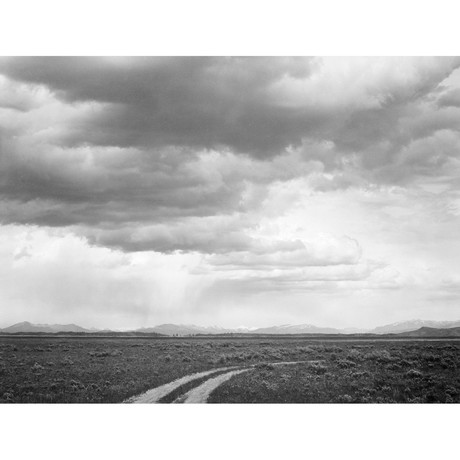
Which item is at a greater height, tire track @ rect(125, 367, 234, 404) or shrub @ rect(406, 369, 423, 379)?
shrub @ rect(406, 369, 423, 379)

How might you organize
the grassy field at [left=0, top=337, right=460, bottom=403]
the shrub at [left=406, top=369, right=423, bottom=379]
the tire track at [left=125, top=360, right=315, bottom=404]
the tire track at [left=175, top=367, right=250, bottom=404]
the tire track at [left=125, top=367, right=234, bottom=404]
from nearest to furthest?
the tire track at [left=175, top=367, right=250, bottom=404]
the tire track at [left=125, top=360, right=315, bottom=404]
the tire track at [left=125, top=367, right=234, bottom=404]
the grassy field at [left=0, top=337, right=460, bottom=403]
the shrub at [left=406, top=369, right=423, bottom=379]

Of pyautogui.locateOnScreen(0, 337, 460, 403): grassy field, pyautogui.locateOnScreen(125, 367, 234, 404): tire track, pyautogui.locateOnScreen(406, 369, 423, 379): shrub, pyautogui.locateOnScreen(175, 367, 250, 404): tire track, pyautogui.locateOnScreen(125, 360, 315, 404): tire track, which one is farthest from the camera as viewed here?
pyautogui.locateOnScreen(406, 369, 423, 379): shrub

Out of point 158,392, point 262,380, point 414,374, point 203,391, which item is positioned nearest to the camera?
point 203,391

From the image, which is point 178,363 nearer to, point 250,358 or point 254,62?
point 250,358

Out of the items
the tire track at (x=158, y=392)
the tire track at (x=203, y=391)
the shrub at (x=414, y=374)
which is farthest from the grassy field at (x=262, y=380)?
the tire track at (x=158, y=392)

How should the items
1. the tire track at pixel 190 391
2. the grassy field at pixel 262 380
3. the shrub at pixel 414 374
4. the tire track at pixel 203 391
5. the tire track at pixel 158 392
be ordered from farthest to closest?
the shrub at pixel 414 374 → the grassy field at pixel 262 380 → the tire track at pixel 158 392 → the tire track at pixel 190 391 → the tire track at pixel 203 391

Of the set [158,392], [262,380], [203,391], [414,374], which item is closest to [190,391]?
[203,391]

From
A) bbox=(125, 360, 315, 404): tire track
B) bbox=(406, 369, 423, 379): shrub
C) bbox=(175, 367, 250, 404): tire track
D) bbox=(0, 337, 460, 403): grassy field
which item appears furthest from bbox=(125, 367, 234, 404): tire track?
bbox=(406, 369, 423, 379): shrub

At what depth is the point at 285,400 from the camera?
75.7 ft

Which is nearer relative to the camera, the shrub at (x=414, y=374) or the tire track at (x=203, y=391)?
→ the tire track at (x=203, y=391)

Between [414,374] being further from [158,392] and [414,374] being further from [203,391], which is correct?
[158,392]

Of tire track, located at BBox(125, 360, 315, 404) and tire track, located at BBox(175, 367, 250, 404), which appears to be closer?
tire track, located at BBox(175, 367, 250, 404)

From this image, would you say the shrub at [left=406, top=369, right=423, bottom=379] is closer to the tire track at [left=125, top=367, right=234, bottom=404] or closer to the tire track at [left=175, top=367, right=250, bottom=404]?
the tire track at [left=175, top=367, right=250, bottom=404]

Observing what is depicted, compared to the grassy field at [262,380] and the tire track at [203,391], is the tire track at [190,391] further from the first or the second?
the grassy field at [262,380]
